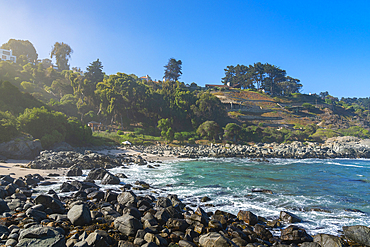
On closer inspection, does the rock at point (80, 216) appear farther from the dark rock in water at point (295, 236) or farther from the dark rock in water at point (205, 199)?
the dark rock in water at point (295, 236)

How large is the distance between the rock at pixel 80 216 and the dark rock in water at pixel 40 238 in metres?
1.56

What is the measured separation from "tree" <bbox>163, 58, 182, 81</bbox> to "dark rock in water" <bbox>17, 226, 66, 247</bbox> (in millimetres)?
87025

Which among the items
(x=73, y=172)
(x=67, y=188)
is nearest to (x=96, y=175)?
(x=73, y=172)

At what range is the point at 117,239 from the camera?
693 centimetres

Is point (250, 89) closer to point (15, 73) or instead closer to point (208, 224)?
point (15, 73)

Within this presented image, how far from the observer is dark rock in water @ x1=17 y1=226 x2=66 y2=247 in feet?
18.9

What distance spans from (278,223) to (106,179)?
11.9 m

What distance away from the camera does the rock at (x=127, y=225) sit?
24.0 feet

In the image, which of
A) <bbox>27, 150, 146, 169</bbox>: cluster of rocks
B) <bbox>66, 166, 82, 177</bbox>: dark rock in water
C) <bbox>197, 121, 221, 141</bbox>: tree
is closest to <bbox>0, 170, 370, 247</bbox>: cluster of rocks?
<bbox>66, 166, 82, 177</bbox>: dark rock in water

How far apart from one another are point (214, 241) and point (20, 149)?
24893mm

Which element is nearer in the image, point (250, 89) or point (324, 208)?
point (324, 208)

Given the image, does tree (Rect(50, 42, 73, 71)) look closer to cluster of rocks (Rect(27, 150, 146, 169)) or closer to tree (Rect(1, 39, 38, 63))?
tree (Rect(1, 39, 38, 63))

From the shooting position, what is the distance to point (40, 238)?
590cm

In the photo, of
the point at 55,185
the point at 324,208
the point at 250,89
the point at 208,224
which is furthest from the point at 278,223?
the point at 250,89
